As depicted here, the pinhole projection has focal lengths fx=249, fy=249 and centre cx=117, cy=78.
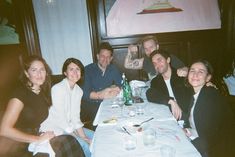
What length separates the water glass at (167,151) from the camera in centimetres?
146

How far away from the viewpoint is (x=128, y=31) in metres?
4.68

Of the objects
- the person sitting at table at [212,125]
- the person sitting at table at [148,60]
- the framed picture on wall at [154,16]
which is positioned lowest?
the person sitting at table at [212,125]

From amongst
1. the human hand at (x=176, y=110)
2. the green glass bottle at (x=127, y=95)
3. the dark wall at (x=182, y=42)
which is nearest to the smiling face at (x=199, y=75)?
the human hand at (x=176, y=110)

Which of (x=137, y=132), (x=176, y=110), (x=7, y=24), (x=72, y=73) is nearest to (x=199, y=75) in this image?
(x=176, y=110)

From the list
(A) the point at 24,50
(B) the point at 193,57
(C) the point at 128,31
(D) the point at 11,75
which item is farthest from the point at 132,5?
(D) the point at 11,75

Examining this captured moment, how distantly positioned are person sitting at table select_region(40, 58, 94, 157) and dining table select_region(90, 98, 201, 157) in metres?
0.33

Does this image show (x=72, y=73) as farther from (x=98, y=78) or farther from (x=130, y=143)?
(x=130, y=143)

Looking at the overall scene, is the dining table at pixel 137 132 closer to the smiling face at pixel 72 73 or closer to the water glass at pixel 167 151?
the water glass at pixel 167 151

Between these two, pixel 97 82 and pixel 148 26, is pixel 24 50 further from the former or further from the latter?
pixel 148 26

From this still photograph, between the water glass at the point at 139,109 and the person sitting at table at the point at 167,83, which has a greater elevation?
the person sitting at table at the point at 167,83

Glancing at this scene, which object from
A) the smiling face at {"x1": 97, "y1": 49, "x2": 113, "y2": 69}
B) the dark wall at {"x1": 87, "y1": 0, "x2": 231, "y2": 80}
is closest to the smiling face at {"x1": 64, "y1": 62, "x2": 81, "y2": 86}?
the smiling face at {"x1": 97, "y1": 49, "x2": 113, "y2": 69}

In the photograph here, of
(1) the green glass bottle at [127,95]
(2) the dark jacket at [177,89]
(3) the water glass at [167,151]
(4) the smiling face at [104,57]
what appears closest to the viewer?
(3) the water glass at [167,151]

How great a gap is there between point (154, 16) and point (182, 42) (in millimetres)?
734

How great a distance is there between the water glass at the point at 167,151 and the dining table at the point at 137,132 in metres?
0.02
